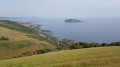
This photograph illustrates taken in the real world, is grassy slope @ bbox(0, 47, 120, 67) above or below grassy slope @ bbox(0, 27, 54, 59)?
above

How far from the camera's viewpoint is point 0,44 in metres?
46.5

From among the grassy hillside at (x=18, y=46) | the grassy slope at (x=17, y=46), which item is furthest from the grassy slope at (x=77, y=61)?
the grassy slope at (x=17, y=46)

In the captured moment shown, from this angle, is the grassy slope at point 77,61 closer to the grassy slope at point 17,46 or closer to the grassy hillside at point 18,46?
the grassy hillside at point 18,46

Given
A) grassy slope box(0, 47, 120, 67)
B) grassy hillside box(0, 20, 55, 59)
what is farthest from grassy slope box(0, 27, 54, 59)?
grassy slope box(0, 47, 120, 67)

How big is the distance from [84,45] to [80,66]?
24218mm

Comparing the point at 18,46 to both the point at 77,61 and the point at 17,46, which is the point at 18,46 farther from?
the point at 77,61

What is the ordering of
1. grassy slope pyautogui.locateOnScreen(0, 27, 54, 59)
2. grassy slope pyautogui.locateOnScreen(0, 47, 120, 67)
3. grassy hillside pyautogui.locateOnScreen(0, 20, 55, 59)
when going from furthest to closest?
grassy hillside pyautogui.locateOnScreen(0, 20, 55, 59) → grassy slope pyautogui.locateOnScreen(0, 27, 54, 59) → grassy slope pyautogui.locateOnScreen(0, 47, 120, 67)

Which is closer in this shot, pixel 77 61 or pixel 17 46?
pixel 77 61

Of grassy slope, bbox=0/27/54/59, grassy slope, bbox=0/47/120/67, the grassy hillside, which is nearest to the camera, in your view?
grassy slope, bbox=0/47/120/67

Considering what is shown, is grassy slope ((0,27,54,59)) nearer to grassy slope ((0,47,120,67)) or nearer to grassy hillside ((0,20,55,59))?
grassy hillside ((0,20,55,59))

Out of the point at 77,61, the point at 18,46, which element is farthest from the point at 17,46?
the point at 77,61

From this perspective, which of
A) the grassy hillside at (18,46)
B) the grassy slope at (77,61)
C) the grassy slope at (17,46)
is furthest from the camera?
the grassy hillside at (18,46)

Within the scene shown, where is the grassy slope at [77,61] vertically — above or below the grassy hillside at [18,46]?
above

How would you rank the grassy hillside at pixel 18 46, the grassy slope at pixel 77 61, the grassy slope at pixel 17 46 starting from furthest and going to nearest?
the grassy hillside at pixel 18 46 → the grassy slope at pixel 17 46 → the grassy slope at pixel 77 61
